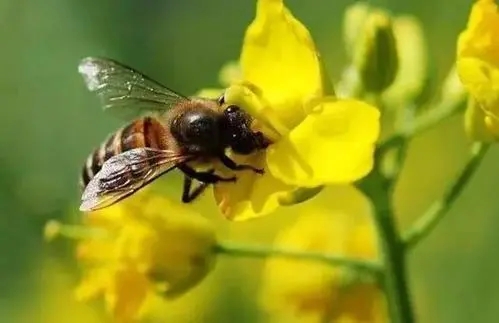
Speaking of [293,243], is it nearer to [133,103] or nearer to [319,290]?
[319,290]

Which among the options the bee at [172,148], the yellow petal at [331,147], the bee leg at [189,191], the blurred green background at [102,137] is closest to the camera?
the yellow petal at [331,147]

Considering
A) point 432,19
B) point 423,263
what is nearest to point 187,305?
point 423,263

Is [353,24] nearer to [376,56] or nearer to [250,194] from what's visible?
[376,56]

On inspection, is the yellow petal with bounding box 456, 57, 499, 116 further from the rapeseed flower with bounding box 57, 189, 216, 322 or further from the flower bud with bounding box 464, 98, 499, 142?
the rapeseed flower with bounding box 57, 189, 216, 322

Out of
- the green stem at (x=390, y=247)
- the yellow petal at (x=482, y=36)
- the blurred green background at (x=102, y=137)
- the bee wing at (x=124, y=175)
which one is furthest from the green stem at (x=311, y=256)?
the blurred green background at (x=102, y=137)

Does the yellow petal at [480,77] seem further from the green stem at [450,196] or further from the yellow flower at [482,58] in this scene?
the green stem at [450,196]

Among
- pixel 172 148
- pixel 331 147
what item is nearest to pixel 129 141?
pixel 172 148
